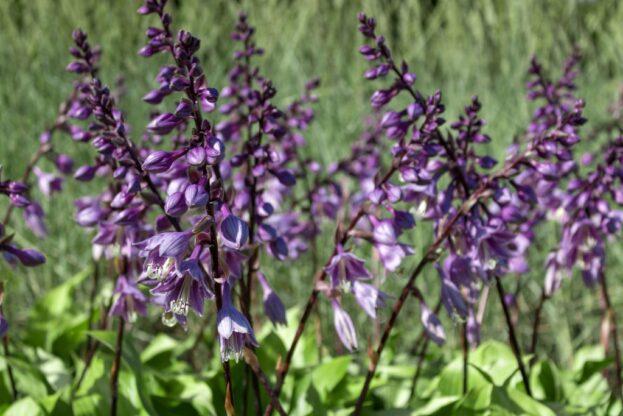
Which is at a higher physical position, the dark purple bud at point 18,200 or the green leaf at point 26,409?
the dark purple bud at point 18,200

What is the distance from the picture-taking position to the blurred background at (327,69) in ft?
16.4

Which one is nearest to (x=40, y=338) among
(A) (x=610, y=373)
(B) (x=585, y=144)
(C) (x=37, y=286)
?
(C) (x=37, y=286)

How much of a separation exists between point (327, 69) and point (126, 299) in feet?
14.4

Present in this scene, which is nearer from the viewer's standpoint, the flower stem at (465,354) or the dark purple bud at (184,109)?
the dark purple bud at (184,109)

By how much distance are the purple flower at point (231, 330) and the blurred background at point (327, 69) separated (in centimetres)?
298

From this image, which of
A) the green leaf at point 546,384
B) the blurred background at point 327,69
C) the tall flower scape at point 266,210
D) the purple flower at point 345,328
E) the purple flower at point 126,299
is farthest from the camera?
the blurred background at point 327,69

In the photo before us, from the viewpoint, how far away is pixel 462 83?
5918mm

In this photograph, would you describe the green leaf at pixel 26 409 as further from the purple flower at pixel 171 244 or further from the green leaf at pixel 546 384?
the green leaf at pixel 546 384

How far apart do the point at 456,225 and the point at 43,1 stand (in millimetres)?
6092

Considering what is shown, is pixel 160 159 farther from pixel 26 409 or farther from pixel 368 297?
pixel 26 409

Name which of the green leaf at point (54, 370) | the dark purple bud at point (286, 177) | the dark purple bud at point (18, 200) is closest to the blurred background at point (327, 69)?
the green leaf at point (54, 370)

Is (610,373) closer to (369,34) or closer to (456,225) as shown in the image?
(456,225)

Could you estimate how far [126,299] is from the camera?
95.0 inches

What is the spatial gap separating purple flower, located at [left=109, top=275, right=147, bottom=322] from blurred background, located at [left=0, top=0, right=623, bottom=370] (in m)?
2.37
